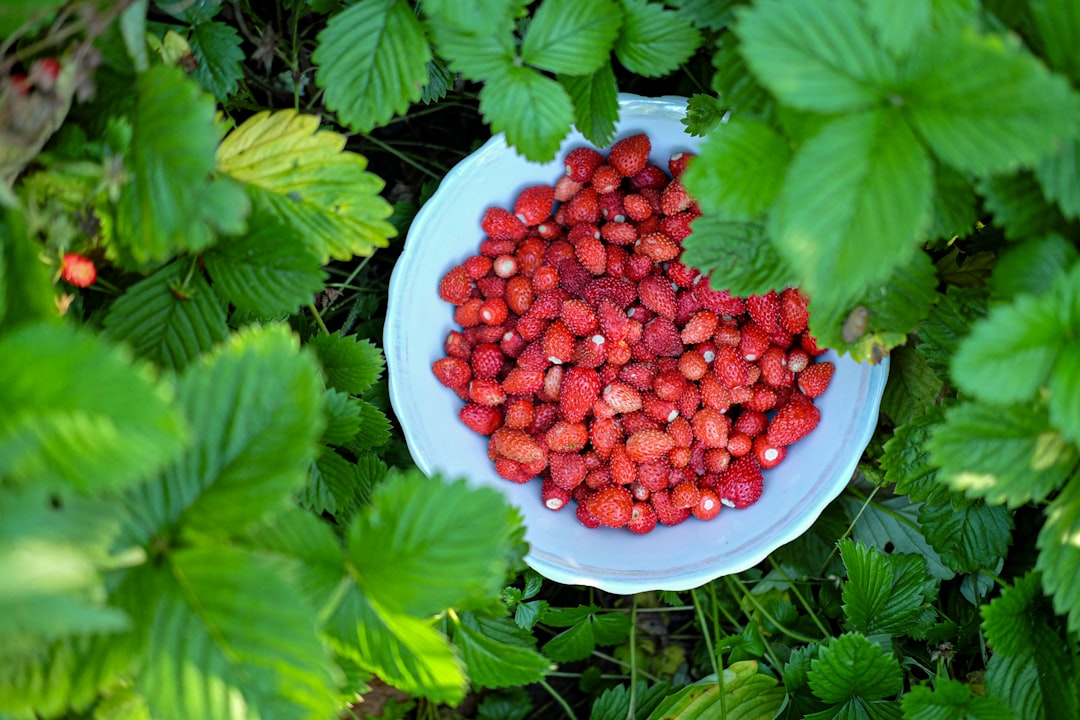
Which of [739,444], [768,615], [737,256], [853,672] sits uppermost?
[737,256]

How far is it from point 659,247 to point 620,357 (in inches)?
7.5

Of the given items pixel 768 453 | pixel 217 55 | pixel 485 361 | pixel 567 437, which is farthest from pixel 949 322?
pixel 217 55

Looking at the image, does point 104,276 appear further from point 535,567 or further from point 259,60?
point 535,567

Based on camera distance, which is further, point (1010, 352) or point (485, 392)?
point (485, 392)

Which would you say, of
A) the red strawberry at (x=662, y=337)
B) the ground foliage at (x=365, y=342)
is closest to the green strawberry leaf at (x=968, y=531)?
the ground foliage at (x=365, y=342)

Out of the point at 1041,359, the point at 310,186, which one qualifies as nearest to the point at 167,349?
the point at 310,186

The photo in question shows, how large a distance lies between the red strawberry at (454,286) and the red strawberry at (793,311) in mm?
513

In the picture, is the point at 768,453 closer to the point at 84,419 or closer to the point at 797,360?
the point at 797,360

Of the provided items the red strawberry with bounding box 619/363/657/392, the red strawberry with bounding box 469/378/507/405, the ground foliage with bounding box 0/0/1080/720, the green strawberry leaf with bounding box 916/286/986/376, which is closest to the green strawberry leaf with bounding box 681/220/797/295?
the ground foliage with bounding box 0/0/1080/720

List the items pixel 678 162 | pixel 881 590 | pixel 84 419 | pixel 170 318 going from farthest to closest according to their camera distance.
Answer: pixel 678 162
pixel 881 590
pixel 170 318
pixel 84 419

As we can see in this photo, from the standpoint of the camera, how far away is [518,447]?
136cm

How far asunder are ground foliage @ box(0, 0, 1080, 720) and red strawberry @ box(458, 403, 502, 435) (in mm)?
219

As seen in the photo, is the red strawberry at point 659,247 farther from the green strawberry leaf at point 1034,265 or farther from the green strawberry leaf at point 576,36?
the green strawberry leaf at point 1034,265

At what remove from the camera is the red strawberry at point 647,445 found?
136 cm
